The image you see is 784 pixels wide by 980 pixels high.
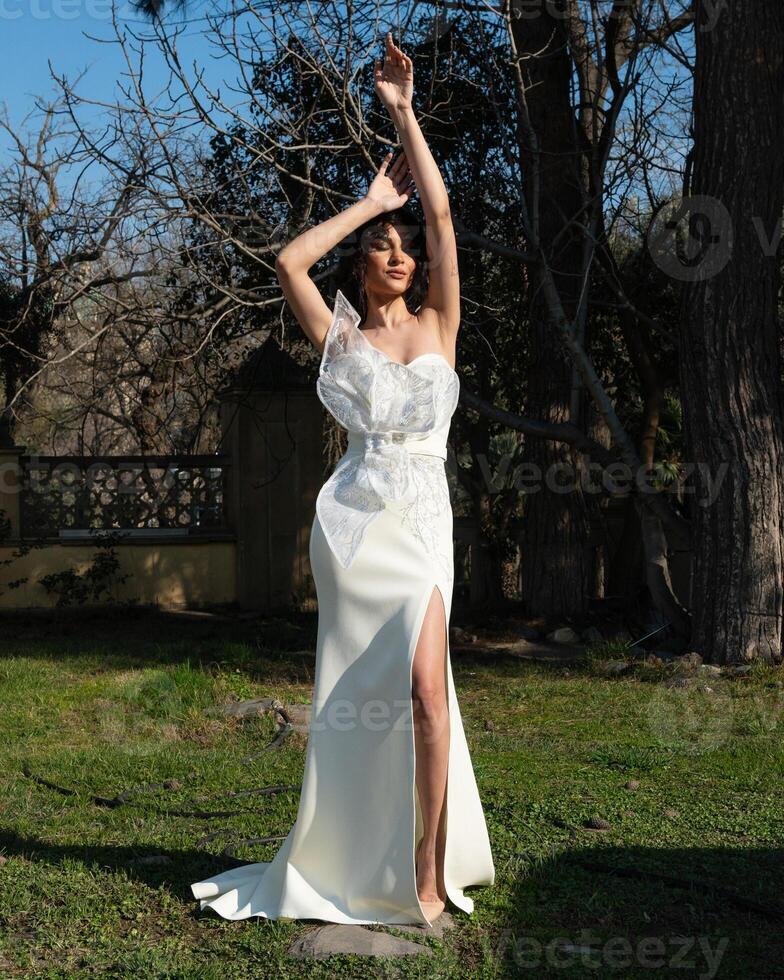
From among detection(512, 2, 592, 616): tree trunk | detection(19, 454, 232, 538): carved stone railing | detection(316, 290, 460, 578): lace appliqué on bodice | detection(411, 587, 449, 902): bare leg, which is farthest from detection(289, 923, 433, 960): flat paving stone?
detection(19, 454, 232, 538): carved stone railing

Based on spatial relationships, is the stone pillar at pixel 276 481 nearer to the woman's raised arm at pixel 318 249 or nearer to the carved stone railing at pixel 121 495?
the carved stone railing at pixel 121 495

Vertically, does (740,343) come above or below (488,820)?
above

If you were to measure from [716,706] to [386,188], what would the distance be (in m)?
4.07

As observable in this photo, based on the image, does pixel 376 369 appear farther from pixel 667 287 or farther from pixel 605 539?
pixel 605 539

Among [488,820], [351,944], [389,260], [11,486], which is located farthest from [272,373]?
[351,944]

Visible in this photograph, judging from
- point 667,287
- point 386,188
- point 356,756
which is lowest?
point 356,756

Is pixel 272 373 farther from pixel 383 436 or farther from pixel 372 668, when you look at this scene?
pixel 372 668

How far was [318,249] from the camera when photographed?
3418 millimetres

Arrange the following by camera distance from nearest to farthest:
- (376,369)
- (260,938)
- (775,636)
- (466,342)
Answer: (260,938)
(376,369)
(775,636)
(466,342)

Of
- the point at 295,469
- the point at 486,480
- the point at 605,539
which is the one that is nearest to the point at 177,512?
the point at 295,469

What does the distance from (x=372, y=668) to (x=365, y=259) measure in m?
1.30

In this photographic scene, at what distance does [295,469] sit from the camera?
11.5 metres

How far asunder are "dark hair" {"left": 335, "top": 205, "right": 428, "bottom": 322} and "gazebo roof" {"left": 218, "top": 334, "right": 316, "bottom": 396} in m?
7.46

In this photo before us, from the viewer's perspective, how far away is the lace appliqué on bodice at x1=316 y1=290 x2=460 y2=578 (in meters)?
3.31
